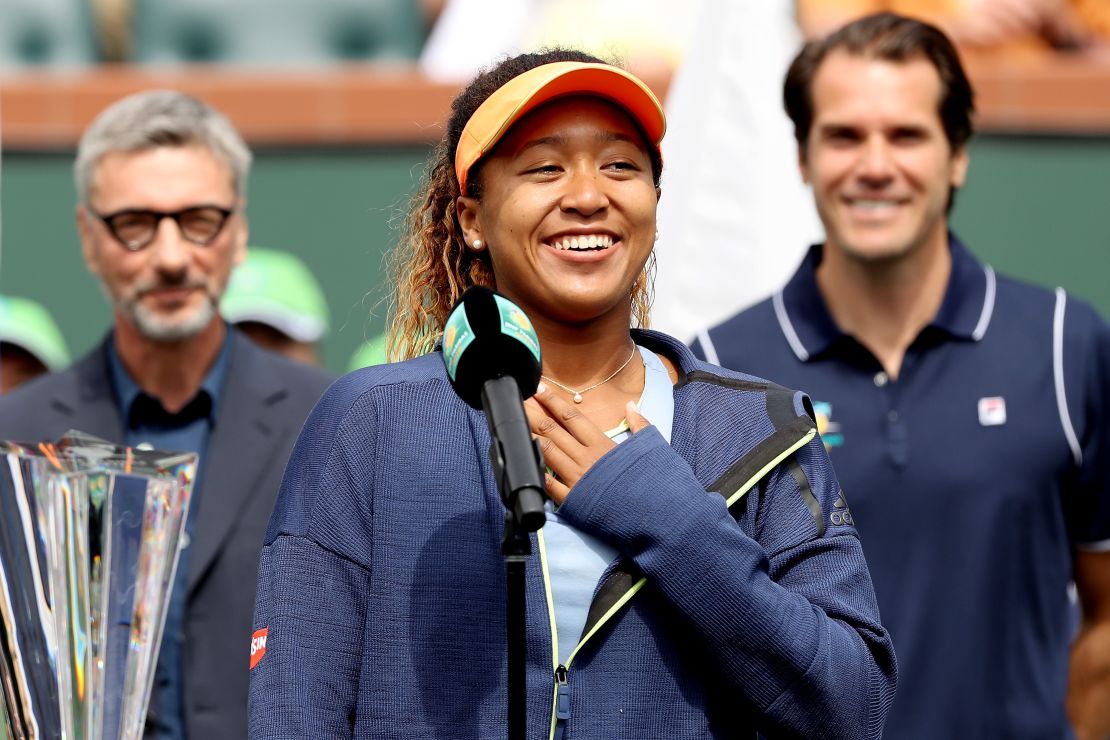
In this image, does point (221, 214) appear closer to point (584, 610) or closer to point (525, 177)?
point (525, 177)

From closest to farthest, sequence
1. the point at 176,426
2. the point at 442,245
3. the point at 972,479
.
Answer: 1. the point at 442,245
2. the point at 972,479
3. the point at 176,426

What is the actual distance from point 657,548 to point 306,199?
4.95 metres

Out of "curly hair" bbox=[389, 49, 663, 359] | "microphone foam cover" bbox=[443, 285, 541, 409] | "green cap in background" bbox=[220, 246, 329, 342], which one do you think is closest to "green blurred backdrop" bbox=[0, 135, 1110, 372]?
"green cap in background" bbox=[220, 246, 329, 342]

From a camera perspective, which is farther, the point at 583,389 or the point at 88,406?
the point at 88,406

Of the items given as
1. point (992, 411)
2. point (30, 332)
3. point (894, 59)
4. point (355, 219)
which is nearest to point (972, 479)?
point (992, 411)

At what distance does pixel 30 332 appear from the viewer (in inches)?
227

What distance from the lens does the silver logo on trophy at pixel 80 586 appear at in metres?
2.34

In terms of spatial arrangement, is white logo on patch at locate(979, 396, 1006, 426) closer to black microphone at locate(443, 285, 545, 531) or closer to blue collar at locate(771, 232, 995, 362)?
blue collar at locate(771, 232, 995, 362)

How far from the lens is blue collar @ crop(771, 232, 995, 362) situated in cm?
382

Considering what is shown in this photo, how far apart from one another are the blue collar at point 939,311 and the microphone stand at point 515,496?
A: 194 cm

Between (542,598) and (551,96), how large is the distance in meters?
0.61

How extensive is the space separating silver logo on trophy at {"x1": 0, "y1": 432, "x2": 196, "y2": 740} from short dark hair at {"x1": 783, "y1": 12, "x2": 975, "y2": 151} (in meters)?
2.04

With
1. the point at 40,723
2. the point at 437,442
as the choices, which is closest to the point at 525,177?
the point at 437,442

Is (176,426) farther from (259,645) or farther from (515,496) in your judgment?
(515,496)
